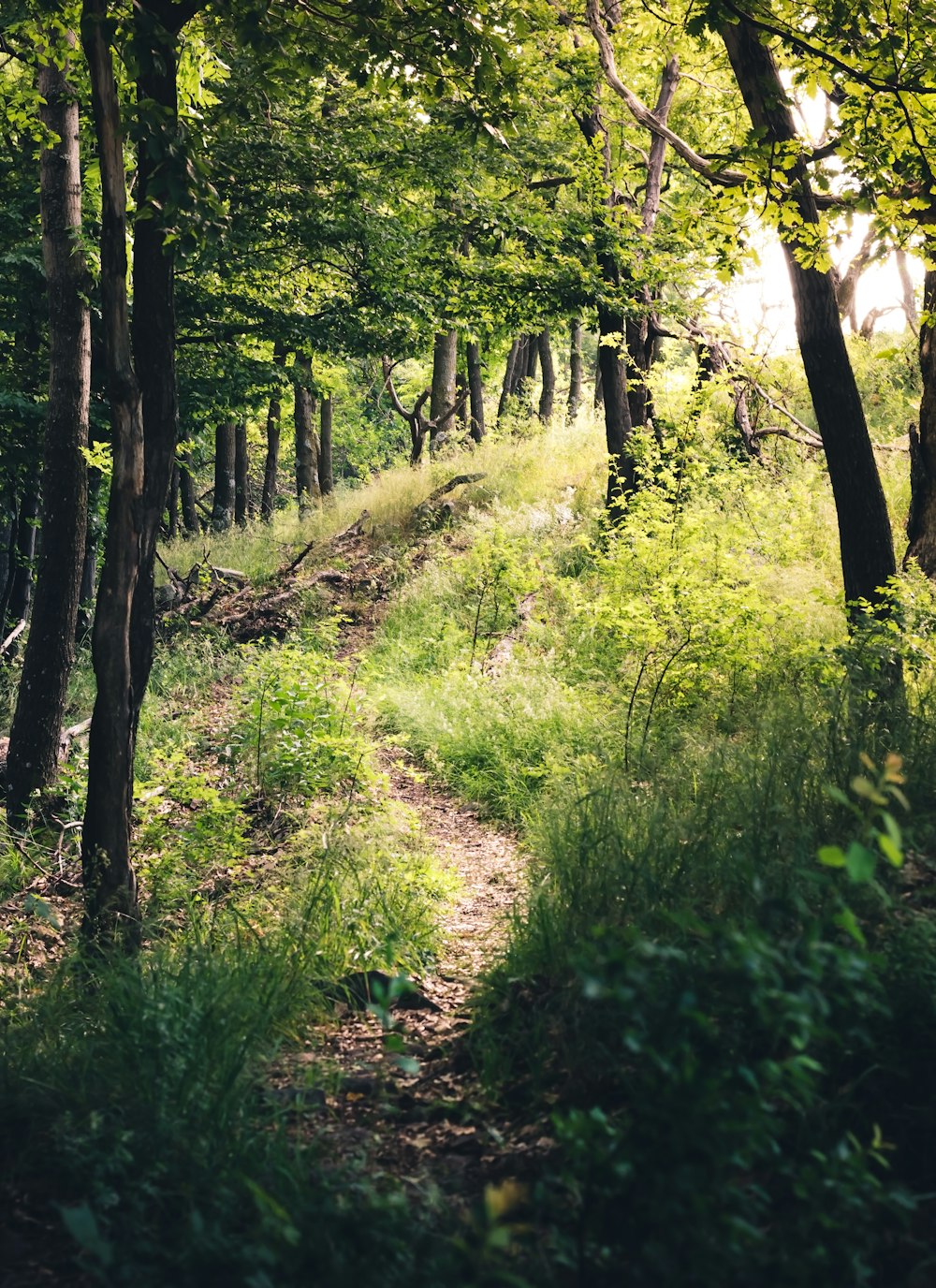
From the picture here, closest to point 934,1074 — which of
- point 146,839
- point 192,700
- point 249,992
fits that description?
point 249,992

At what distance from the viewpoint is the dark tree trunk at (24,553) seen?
1344 centimetres

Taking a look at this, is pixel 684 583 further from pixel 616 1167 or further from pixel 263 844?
pixel 616 1167

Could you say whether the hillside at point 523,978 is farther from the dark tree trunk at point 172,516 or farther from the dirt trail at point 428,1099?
the dark tree trunk at point 172,516

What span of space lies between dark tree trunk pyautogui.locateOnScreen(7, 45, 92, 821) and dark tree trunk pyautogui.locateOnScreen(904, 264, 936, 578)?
7.21m

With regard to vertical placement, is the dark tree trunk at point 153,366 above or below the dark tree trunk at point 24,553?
above

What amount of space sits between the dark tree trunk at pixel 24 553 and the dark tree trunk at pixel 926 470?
11225 mm

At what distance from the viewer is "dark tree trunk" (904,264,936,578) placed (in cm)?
789

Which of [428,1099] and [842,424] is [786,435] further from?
[428,1099]

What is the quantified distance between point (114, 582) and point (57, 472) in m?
3.92

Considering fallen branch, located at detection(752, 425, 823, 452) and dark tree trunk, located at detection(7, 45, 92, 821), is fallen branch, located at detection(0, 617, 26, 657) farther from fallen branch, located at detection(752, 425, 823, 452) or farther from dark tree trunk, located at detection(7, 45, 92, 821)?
fallen branch, located at detection(752, 425, 823, 452)

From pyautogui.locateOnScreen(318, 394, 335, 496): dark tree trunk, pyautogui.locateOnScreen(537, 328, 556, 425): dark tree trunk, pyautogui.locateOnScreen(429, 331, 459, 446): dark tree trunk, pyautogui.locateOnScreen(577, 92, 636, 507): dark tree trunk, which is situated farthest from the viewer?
pyautogui.locateOnScreen(318, 394, 335, 496): dark tree trunk

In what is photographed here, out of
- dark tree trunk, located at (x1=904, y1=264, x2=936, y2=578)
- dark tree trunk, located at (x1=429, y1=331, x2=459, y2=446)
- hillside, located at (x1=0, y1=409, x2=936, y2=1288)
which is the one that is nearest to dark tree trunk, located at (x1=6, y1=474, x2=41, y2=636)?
hillside, located at (x1=0, y1=409, x2=936, y2=1288)

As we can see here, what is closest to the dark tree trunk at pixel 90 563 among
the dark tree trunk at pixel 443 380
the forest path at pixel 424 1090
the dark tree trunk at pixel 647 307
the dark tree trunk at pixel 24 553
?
the dark tree trunk at pixel 24 553

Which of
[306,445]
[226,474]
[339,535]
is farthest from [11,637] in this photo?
[306,445]
